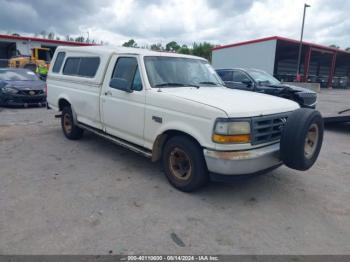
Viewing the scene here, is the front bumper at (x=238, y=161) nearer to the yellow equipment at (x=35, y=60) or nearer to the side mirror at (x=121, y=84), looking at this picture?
the side mirror at (x=121, y=84)

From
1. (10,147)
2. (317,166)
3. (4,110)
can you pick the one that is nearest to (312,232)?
(317,166)

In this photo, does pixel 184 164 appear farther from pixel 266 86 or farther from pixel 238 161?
pixel 266 86

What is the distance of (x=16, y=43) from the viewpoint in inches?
1172

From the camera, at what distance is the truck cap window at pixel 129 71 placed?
14.1 feet

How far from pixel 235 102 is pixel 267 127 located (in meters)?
0.51

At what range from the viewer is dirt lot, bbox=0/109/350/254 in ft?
8.98

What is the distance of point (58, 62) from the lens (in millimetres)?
6543

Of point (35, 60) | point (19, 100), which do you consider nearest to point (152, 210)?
point (19, 100)

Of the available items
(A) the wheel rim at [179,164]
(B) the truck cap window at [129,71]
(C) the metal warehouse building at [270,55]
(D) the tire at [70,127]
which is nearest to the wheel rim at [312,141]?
(A) the wheel rim at [179,164]

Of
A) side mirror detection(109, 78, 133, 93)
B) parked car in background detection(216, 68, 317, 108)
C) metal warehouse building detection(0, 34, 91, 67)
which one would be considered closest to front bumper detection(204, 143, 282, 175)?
side mirror detection(109, 78, 133, 93)

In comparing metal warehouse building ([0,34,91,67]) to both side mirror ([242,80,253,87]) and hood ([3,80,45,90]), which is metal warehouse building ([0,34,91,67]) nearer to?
hood ([3,80,45,90])

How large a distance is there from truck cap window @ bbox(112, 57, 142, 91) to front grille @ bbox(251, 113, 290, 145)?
72.6 inches

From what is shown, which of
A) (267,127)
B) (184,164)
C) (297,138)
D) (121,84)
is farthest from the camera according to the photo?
(121,84)

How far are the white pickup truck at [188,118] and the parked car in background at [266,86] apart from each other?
15.5 ft
